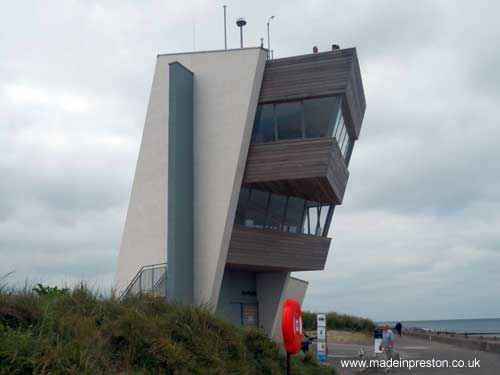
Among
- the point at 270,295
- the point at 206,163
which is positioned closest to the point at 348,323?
the point at 270,295

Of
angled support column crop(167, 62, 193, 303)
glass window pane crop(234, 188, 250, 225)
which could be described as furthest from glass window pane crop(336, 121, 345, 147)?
angled support column crop(167, 62, 193, 303)

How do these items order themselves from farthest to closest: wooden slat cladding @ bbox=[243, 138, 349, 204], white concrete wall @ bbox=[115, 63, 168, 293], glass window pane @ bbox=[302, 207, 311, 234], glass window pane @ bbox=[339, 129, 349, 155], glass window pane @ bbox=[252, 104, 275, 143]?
glass window pane @ bbox=[302, 207, 311, 234]
glass window pane @ bbox=[339, 129, 349, 155]
white concrete wall @ bbox=[115, 63, 168, 293]
glass window pane @ bbox=[252, 104, 275, 143]
wooden slat cladding @ bbox=[243, 138, 349, 204]

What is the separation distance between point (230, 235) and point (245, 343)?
10087 mm

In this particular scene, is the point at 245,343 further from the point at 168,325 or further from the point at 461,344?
the point at 461,344

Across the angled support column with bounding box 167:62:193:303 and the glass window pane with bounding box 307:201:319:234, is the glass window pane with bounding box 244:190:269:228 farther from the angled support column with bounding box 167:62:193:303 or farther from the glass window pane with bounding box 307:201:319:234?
the glass window pane with bounding box 307:201:319:234

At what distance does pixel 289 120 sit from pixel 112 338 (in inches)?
595

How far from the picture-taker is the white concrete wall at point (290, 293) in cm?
3014

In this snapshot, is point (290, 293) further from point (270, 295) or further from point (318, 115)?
point (318, 115)

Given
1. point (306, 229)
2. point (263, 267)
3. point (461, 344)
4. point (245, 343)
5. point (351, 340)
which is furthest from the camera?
point (351, 340)

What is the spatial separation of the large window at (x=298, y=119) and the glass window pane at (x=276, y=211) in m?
2.79

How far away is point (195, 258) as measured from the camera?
2475 cm

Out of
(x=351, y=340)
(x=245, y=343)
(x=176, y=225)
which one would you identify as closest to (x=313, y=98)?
(x=176, y=225)

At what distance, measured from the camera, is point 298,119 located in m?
24.7

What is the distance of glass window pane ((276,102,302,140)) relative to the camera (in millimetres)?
24672
